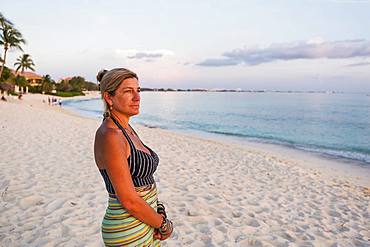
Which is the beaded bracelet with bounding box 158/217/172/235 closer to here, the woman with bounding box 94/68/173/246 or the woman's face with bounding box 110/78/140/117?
the woman with bounding box 94/68/173/246

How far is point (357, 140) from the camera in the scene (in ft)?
66.9

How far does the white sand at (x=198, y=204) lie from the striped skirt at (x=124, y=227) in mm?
1891

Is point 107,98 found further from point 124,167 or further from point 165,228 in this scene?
point 165,228

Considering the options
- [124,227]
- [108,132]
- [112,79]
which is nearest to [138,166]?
[108,132]

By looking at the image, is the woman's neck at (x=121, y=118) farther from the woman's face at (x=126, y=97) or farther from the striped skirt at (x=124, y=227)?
the striped skirt at (x=124, y=227)

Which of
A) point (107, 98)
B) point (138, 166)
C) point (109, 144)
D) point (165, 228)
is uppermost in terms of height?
point (107, 98)

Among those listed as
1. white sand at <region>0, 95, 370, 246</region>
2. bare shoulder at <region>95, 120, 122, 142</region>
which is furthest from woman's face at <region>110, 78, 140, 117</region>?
white sand at <region>0, 95, 370, 246</region>

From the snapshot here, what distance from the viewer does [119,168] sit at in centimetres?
150

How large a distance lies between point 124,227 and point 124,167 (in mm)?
378

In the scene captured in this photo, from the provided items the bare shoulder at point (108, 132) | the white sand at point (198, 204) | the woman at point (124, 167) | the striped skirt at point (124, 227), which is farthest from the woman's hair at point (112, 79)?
the white sand at point (198, 204)

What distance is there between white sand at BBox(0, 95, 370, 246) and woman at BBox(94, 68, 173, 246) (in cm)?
194

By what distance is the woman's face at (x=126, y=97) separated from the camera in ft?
5.40

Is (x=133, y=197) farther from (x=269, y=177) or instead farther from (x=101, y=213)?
(x=269, y=177)

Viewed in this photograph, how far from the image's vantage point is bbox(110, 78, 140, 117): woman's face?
165 cm
